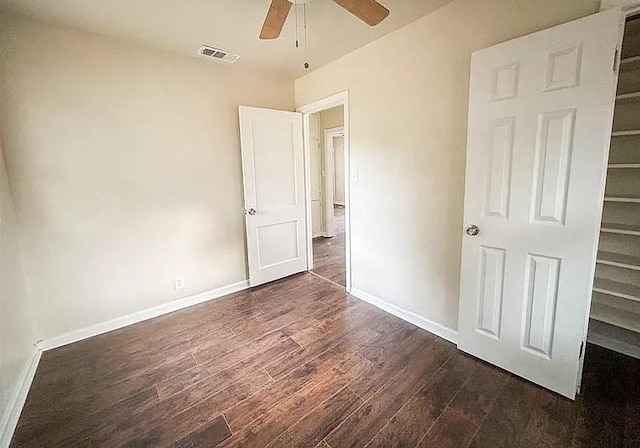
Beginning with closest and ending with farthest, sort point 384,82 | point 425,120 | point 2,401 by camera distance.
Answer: point 2,401
point 425,120
point 384,82

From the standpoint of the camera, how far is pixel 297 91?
3441 mm

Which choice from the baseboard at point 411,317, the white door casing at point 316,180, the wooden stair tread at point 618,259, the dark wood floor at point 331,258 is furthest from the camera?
the white door casing at point 316,180

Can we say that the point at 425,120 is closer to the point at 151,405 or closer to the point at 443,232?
the point at 443,232

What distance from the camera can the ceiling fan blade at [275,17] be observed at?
1595mm

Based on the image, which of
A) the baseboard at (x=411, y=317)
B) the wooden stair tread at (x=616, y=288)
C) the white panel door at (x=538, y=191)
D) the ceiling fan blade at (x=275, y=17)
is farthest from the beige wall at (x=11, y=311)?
the wooden stair tread at (x=616, y=288)

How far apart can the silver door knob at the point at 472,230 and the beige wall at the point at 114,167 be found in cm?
231

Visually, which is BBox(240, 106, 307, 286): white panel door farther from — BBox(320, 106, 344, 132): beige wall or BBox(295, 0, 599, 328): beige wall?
BBox(320, 106, 344, 132): beige wall

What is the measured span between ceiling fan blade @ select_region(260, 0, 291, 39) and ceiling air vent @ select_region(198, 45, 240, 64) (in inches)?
37.9

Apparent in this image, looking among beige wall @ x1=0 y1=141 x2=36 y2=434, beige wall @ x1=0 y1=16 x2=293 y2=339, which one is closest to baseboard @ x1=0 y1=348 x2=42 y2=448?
beige wall @ x1=0 y1=141 x2=36 y2=434

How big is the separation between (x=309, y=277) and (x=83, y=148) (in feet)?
8.29

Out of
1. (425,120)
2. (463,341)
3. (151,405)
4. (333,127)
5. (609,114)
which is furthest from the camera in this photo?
(333,127)

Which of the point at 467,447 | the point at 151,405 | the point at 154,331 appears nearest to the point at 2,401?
the point at 151,405

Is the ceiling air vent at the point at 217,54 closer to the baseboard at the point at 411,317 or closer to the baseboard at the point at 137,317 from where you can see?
the baseboard at the point at 137,317

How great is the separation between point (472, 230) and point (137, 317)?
9.55ft
